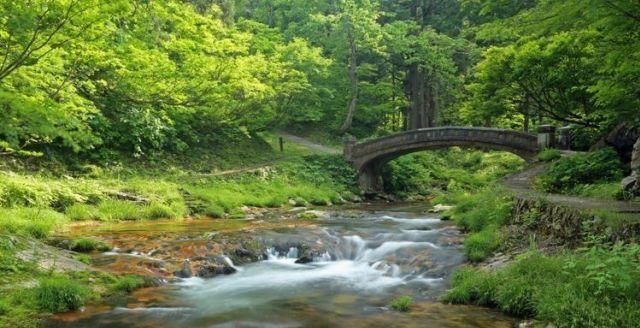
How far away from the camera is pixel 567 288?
673 cm

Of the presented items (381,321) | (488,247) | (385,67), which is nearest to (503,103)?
(488,247)

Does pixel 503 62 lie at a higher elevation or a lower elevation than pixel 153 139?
higher

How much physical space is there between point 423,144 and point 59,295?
67.5 ft

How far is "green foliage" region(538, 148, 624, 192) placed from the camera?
13800 millimetres

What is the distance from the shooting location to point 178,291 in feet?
30.0

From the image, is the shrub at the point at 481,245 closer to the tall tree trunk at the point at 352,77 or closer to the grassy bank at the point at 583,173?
the grassy bank at the point at 583,173

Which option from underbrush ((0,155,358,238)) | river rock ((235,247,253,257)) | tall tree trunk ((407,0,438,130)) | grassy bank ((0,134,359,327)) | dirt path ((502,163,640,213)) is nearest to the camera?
grassy bank ((0,134,359,327))

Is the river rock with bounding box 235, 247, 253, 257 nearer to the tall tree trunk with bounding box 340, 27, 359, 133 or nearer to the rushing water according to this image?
the rushing water

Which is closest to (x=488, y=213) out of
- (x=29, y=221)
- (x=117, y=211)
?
(x=117, y=211)

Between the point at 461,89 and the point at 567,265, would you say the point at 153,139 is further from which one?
the point at 461,89

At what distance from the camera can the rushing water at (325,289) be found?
7.47 m

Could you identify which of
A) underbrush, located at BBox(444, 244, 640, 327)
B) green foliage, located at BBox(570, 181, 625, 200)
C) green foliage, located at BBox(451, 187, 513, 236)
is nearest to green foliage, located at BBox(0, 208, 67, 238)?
underbrush, located at BBox(444, 244, 640, 327)

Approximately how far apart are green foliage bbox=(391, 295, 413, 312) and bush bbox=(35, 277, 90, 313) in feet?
15.5

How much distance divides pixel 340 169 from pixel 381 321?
20.5 meters
